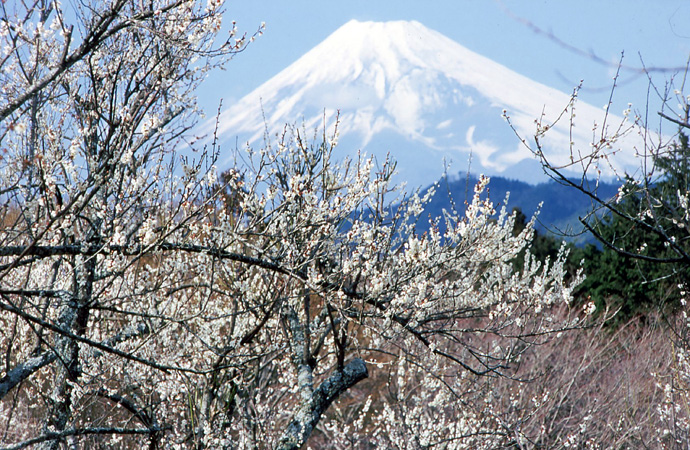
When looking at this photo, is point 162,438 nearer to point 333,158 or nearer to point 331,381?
point 331,381

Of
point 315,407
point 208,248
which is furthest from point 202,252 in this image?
point 315,407

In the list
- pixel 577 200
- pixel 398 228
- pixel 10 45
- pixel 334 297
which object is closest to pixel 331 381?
pixel 334 297

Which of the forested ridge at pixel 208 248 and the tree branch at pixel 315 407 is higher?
the forested ridge at pixel 208 248

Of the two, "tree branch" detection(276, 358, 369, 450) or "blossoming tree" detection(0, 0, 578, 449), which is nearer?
"blossoming tree" detection(0, 0, 578, 449)

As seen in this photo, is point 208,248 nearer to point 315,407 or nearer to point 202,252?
point 202,252

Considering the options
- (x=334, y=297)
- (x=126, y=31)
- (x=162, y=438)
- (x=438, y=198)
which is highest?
(x=438, y=198)

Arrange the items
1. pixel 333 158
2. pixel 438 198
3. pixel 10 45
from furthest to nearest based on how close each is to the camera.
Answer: pixel 438 198 < pixel 333 158 < pixel 10 45

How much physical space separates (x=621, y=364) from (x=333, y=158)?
12.8 m

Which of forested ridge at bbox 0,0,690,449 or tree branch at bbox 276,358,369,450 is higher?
forested ridge at bbox 0,0,690,449

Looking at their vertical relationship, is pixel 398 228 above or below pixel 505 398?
above

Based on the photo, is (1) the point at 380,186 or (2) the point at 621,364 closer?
(1) the point at 380,186

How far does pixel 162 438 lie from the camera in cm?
781

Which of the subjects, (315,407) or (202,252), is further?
(315,407)

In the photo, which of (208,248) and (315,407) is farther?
(315,407)
